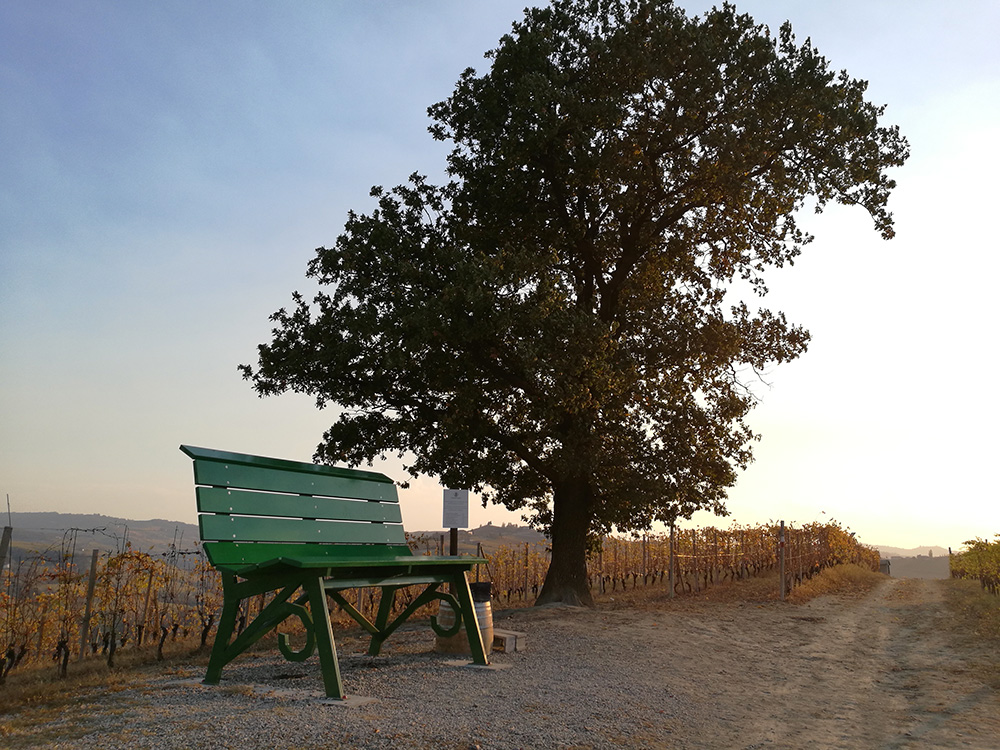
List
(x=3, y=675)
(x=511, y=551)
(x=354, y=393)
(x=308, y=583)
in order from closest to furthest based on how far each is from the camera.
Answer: (x=308, y=583) < (x=3, y=675) < (x=354, y=393) < (x=511, y=551)

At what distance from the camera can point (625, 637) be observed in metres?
9.26

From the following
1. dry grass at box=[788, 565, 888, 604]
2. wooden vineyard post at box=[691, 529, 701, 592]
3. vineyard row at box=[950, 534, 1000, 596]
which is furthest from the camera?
vineyard row at box=[950, 534, 1000, 596]

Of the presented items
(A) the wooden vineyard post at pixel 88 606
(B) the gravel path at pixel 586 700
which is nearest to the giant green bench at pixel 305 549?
(B) the gravel path at pixel 586 700

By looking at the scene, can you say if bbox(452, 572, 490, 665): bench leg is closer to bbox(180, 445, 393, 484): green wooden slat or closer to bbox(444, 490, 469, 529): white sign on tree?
bbox(180, 445, 393, 484): green wooden slat

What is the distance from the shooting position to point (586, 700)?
18.7ft

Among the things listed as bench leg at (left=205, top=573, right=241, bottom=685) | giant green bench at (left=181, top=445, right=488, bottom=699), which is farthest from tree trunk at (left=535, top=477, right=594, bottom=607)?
bench leg at (left=205, top=573, right=241, bottom=685)

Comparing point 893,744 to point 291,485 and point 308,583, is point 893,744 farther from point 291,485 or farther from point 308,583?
point 291,485

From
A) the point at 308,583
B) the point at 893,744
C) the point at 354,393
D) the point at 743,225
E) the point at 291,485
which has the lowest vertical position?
the point at 893,744

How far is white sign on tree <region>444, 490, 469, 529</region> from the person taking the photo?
12414 mm

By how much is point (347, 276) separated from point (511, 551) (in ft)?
25.1

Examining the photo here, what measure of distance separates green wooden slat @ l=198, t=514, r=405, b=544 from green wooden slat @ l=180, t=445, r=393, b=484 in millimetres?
430

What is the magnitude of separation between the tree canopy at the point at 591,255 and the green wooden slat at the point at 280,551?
4.33 m

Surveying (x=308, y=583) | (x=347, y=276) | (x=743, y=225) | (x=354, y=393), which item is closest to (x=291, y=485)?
(x=308, y=583)

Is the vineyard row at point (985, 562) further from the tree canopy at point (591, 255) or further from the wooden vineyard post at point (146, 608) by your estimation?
the wooden vineyard post at point (146, 608)
